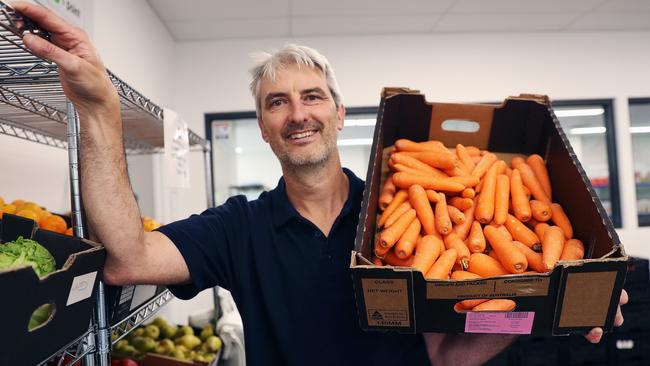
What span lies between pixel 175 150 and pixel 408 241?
0.83 m

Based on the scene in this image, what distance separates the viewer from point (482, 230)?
1065 millimetres

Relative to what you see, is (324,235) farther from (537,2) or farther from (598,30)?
(598,30)

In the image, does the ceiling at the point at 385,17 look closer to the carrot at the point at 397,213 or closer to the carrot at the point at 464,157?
the carrot at the point at 464,157

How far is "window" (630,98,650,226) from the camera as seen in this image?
3865 mm

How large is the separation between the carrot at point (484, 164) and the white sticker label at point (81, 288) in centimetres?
87

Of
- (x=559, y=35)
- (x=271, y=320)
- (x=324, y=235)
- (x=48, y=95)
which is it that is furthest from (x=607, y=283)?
(x=559, y=35)

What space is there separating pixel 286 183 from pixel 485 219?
0.61m

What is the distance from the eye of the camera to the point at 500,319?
856mm

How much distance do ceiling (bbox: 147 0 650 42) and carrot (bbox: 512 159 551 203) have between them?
2.18m

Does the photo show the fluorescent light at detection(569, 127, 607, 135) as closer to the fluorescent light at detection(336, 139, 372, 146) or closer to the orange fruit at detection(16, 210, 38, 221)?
the fluorescent light at detection(336, 139, 372, 146)

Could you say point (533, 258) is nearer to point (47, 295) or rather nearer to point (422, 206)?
point (422, 206)

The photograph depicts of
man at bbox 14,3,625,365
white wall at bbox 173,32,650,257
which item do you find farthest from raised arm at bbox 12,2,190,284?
white wall at bbox 173,32,650,257

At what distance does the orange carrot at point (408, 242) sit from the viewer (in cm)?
99

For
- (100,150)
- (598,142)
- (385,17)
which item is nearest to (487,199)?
(100,150)
